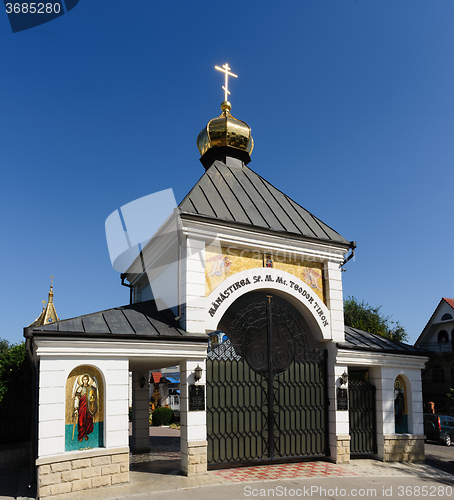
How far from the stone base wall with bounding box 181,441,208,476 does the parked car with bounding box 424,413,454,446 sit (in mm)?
13338

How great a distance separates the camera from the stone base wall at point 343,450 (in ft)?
34.7

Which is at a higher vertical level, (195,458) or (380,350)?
(380,350)

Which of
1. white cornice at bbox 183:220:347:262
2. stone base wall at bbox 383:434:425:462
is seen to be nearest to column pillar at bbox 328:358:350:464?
stone base wall at bbox 383:434:425:462

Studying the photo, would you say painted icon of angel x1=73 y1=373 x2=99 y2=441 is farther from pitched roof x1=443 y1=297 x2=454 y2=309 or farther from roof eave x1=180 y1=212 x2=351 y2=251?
pitched roof x1=443 y1=297 x2=454 y2=309

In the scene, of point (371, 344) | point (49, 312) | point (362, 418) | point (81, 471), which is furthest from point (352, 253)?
point (49, 312)

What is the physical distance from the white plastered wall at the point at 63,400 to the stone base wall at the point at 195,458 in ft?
4.36

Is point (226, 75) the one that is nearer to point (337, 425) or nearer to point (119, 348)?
point (119, 348)

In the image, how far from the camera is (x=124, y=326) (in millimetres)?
9258

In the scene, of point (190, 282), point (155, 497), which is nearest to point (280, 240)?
point (190, 282)

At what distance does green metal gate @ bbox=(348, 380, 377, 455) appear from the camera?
1127 cm

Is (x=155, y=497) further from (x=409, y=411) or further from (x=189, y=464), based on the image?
(x=409, y=411)

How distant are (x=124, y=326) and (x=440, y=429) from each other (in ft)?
50.8

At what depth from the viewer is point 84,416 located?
331 inches

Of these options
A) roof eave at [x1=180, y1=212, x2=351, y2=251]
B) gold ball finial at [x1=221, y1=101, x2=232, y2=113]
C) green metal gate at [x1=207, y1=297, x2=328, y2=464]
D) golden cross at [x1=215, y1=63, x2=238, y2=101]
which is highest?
golden cross at [x1=215, y1=63, x2=238, y2=101]
